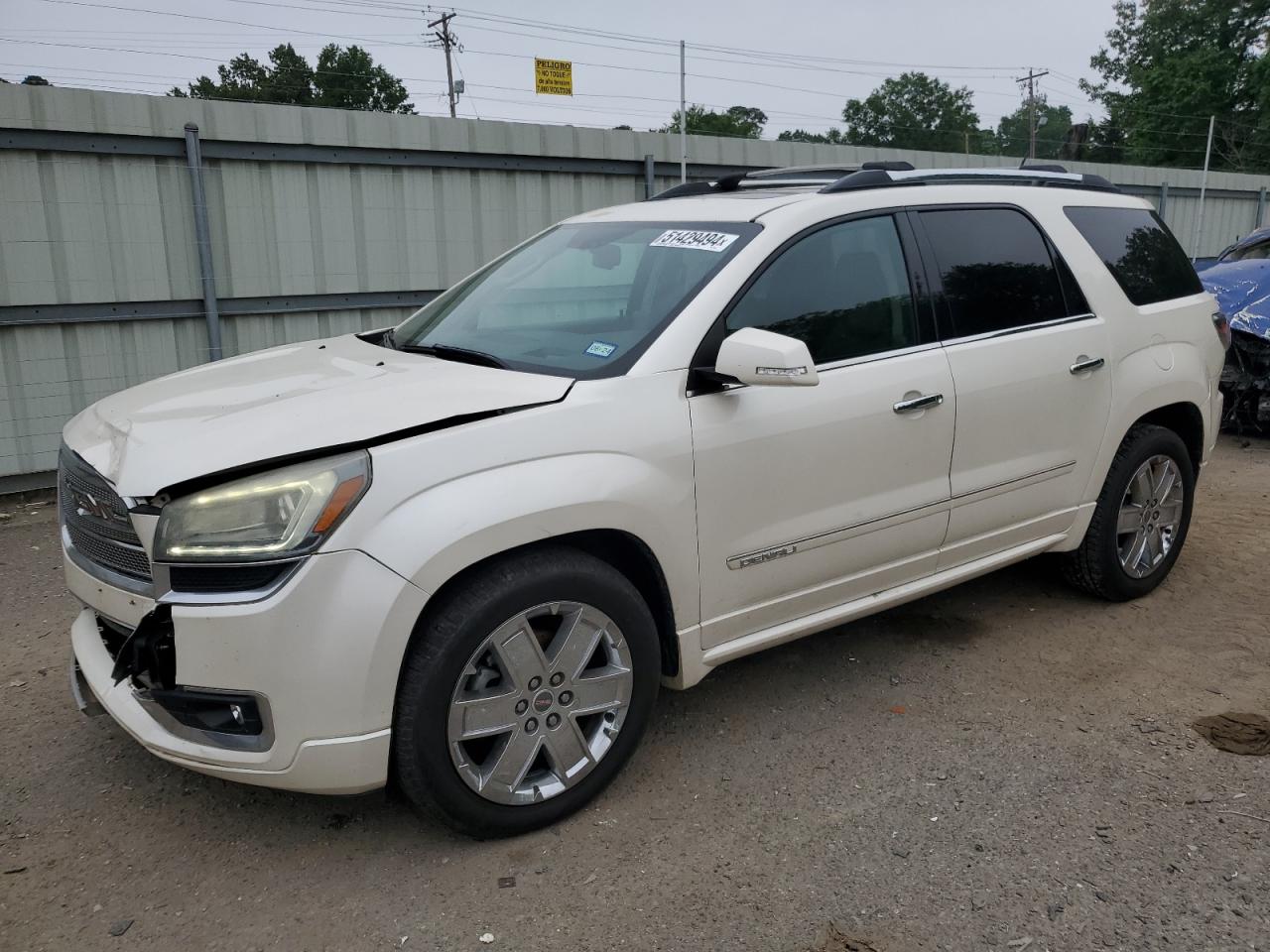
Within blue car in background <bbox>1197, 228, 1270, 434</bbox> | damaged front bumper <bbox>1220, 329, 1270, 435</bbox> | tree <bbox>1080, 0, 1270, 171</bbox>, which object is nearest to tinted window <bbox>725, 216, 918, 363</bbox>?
blue car in background <bbox>1197, 228, 1270, 434</bbox>

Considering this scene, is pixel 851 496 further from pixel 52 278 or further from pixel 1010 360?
pixel 52 278

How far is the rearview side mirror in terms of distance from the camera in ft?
9.62

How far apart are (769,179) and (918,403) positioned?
127cm

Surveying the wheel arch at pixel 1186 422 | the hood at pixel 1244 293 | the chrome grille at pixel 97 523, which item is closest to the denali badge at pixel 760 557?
the chrome grille at pixel 97 523

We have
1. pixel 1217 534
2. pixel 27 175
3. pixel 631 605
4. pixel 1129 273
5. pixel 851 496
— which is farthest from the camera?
pixel 27 175

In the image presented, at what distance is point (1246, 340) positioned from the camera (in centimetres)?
820

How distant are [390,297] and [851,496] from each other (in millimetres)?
5717

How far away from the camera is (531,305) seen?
3.74 m

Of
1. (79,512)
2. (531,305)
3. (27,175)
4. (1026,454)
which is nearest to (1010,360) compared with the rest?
(1026,454)

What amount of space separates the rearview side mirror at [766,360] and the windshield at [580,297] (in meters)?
0.29

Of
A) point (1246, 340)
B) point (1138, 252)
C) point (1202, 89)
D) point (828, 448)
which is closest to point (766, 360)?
point (828, 448)

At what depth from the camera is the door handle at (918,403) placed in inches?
140

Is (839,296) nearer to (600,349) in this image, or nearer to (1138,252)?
(600,349)

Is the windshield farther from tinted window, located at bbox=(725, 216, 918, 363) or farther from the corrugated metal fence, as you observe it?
the corrugated metal fence
